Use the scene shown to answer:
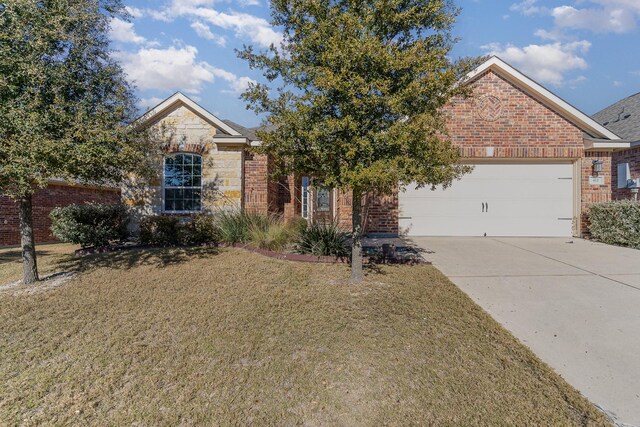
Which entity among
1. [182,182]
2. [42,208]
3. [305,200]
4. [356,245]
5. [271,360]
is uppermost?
[182,182]

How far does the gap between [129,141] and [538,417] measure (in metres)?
6.40


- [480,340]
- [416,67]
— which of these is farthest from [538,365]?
[416,67]

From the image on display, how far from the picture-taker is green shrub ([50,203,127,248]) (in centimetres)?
833

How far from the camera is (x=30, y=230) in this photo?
19.4 feet

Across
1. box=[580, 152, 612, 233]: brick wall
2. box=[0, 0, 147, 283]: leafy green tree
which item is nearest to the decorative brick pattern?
box=[580, 152, 612, 233]: brick wall

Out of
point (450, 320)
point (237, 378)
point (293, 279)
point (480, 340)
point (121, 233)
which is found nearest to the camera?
point (237, 378)

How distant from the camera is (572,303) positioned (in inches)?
180

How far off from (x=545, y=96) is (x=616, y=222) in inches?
160

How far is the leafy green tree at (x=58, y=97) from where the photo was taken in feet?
15.1

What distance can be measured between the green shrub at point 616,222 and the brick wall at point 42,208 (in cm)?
1460

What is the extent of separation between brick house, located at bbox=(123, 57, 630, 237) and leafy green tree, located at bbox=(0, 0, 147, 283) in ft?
15.1

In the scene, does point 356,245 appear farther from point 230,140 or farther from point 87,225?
point 87,225

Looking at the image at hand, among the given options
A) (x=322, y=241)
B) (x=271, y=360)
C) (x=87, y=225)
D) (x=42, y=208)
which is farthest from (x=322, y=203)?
(x=42, y=208)

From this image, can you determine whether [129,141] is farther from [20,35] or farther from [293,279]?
[293,279]
